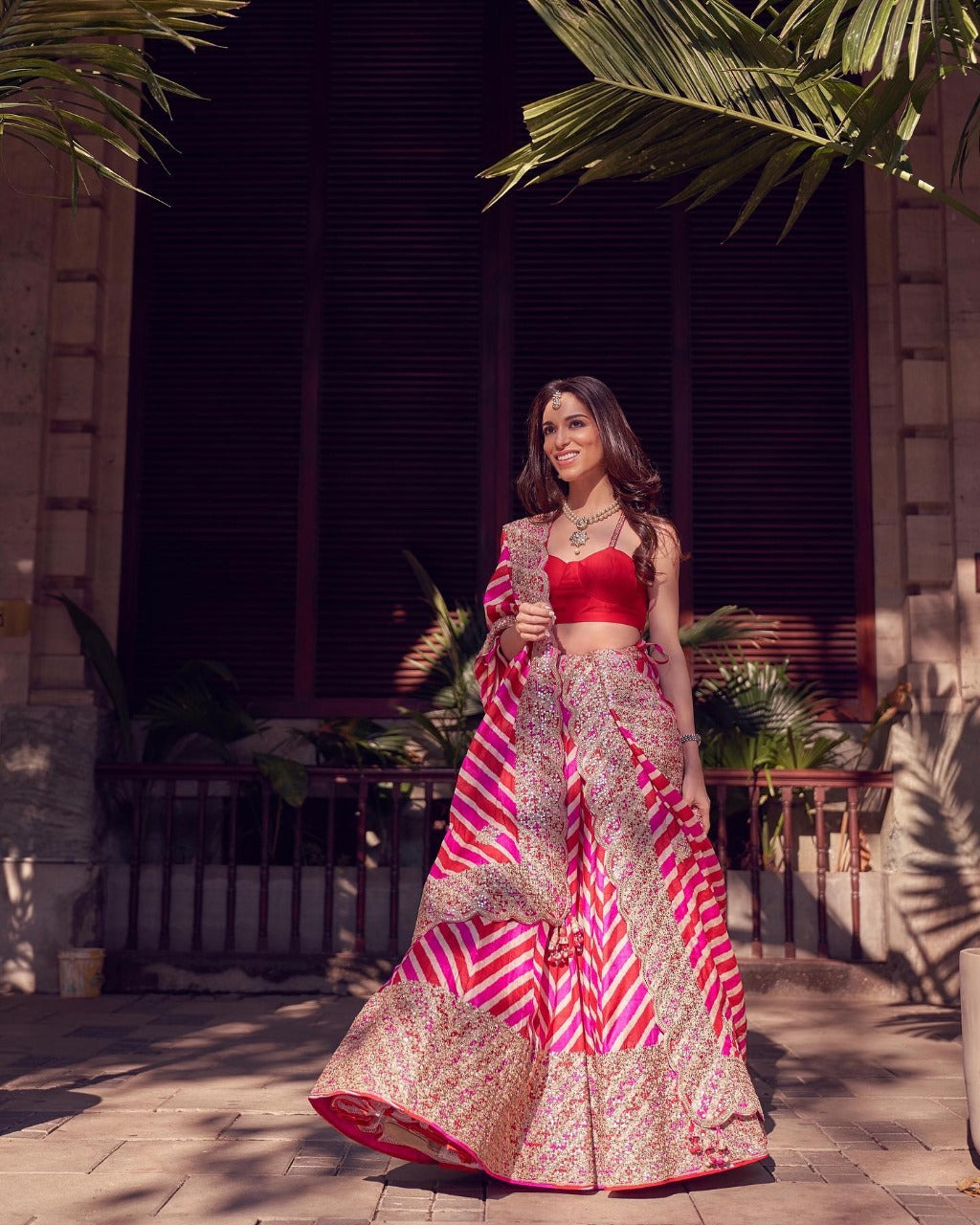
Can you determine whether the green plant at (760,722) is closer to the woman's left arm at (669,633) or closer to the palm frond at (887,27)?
the woman's left arm at (669,633)

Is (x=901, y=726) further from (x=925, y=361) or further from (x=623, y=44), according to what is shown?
(x=623, y=44)

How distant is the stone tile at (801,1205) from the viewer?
9.50ft

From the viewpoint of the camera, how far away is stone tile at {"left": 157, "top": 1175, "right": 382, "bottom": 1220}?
2904 millimetres

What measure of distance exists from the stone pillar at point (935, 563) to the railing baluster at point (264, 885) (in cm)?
299

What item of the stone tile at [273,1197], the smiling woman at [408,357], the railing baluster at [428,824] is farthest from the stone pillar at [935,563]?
the stone tile at [273,1197]

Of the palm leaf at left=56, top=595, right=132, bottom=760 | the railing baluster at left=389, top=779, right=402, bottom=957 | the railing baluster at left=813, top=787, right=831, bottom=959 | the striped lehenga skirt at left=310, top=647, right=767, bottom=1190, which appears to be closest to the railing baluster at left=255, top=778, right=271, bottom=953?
the railing baluster at left=389, top=779, right=402, bottom=957

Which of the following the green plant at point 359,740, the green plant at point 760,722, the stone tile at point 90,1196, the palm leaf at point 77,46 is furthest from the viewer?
the green plant at point 359,740

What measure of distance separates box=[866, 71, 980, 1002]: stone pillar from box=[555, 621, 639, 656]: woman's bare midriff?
11.2 ft

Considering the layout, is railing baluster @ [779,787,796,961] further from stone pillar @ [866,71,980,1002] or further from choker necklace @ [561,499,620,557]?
choker necklace @ [561,499,620,557]

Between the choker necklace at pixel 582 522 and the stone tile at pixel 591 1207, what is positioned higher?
the choker necklace at pixel 582 522

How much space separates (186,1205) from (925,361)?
18.1 feet

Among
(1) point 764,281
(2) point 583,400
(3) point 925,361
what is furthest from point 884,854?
(2) point 583,400

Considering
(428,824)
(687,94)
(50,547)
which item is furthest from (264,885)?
(687,94)

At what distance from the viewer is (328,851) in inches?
255
